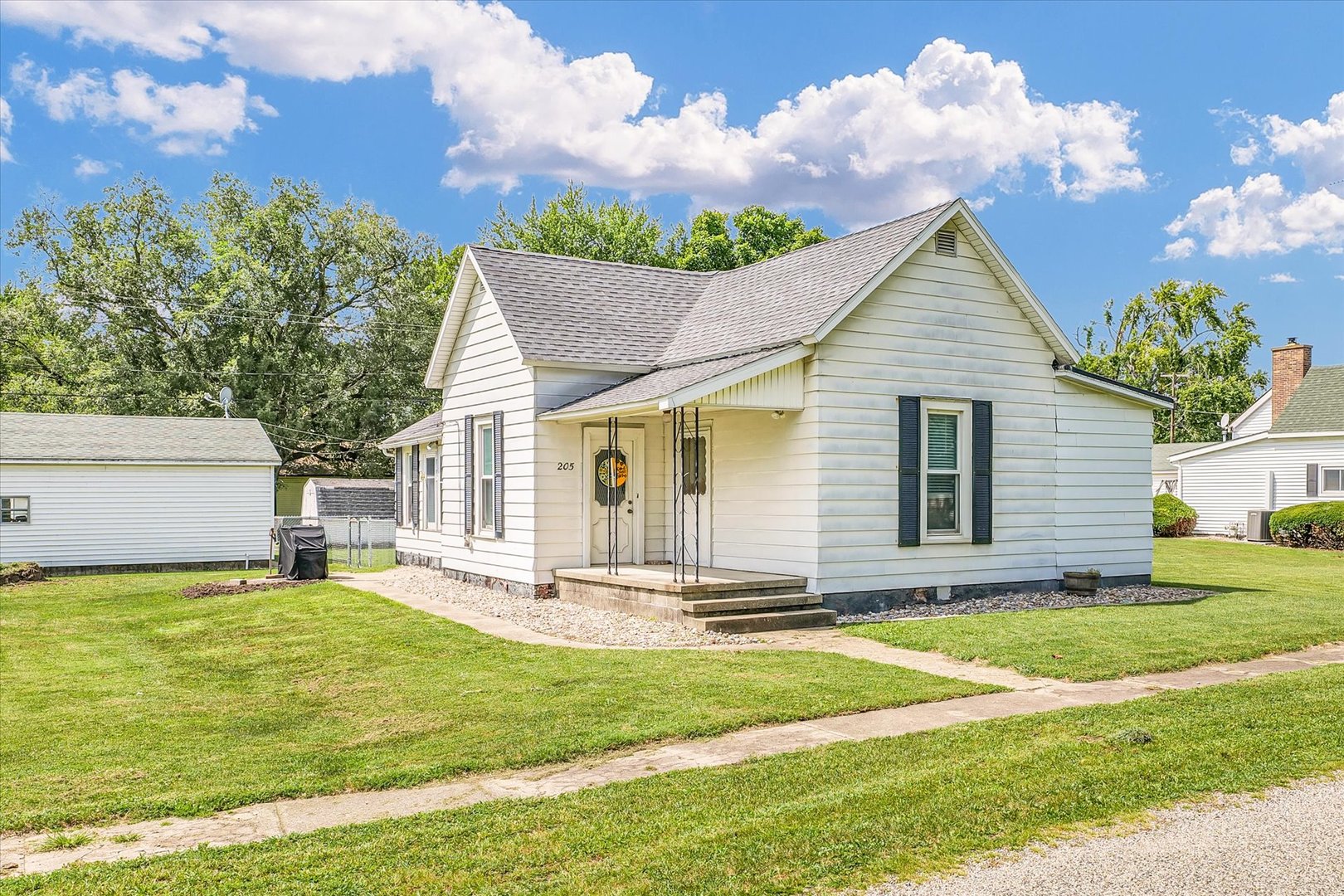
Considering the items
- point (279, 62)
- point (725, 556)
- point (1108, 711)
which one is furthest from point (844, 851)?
point (279, 62)

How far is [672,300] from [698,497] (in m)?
4.85

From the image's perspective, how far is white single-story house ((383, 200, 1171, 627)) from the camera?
13211 mm

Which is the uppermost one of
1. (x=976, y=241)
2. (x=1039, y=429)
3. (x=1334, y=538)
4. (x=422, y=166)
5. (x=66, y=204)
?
(x=422, y=166)

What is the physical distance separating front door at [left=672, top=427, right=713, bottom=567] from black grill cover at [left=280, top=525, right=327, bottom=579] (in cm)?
878

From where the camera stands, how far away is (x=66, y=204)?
4141 cm

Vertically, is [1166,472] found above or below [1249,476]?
above

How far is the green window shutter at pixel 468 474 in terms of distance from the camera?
17594mm

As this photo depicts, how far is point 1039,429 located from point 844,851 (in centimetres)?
1162

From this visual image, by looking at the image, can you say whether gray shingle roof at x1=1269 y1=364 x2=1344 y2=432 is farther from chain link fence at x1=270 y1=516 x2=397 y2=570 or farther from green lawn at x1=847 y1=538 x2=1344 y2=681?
chain link fence at x1=270 y1=516 x2=397 y2=570

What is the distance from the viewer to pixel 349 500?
34312mm

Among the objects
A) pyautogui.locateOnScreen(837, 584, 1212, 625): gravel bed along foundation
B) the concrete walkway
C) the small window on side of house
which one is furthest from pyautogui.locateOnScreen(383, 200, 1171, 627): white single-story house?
the concrete walkway

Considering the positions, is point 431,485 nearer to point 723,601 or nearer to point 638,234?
point 723,601

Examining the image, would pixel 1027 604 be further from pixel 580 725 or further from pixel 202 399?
pixel 202 399

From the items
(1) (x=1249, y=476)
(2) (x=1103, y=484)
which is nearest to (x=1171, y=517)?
(1) (x=1249, y=476)
